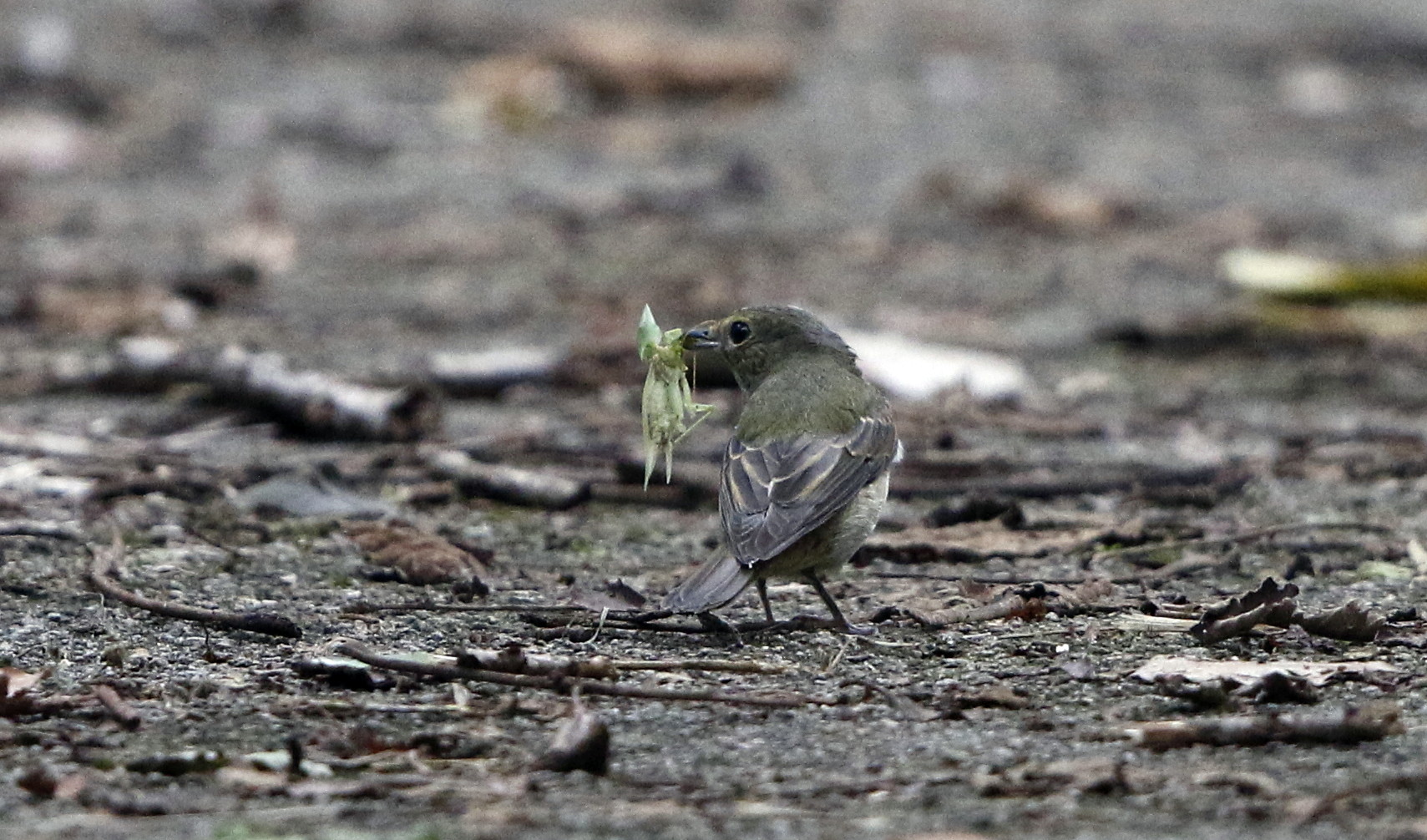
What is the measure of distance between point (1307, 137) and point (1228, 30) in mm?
3958

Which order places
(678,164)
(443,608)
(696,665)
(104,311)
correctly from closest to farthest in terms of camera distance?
(696,665) → (443,608) → (104,311) → (678,164)

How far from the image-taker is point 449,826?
11.3 ft

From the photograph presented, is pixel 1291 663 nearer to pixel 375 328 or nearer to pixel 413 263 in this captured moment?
pixel 375 328

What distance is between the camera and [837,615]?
5.21 meters

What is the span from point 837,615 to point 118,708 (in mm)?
1820

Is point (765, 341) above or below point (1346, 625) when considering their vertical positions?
above

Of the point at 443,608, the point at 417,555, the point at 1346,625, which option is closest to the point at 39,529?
the point at 417,555

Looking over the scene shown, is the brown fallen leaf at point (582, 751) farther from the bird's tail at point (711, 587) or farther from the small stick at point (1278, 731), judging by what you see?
the bird's tail at point (711, 587)

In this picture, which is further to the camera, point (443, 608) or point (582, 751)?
point (443, 608)

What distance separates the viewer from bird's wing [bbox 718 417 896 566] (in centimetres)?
513

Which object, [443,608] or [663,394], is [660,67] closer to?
[663,394]

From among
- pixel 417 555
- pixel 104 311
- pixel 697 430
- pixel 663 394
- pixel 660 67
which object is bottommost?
pixel 417 555

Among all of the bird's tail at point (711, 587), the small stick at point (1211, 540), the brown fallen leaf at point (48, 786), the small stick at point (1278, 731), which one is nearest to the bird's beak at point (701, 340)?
the bird's tail at point (711, 587)

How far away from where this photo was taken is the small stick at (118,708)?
13.3ft
